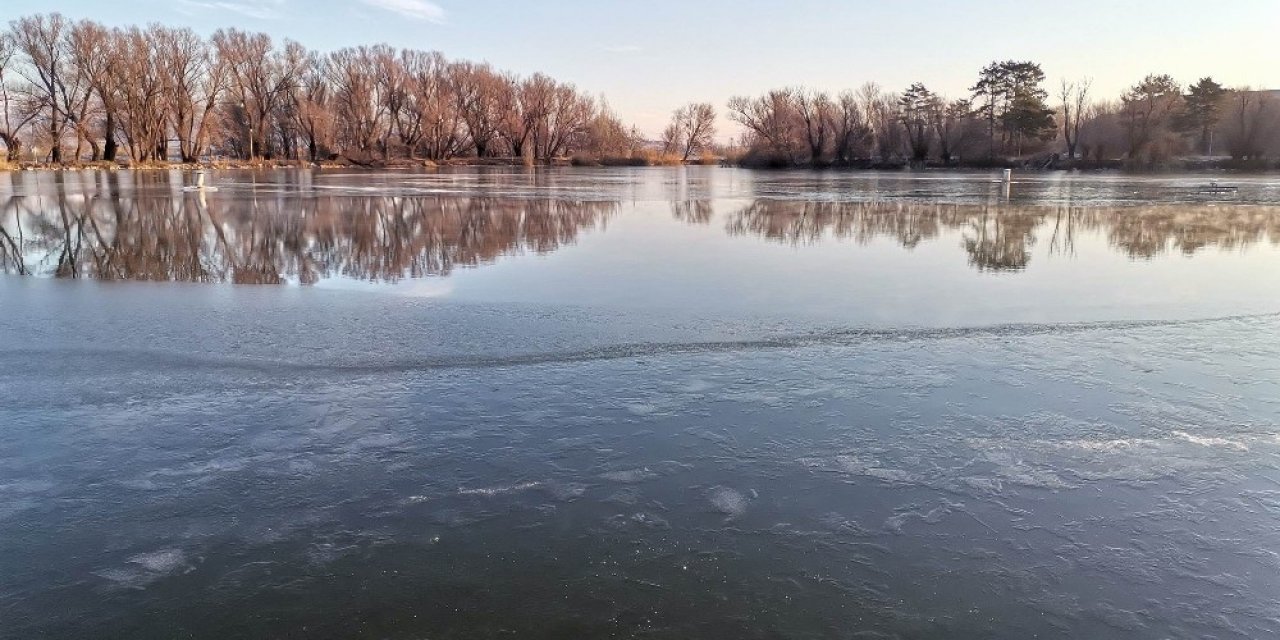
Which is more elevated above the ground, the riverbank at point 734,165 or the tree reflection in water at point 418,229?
the riverbank at point 734,165

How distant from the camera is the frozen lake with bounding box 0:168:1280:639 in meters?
3.20

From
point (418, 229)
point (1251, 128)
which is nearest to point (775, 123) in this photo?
point (1251, 128)

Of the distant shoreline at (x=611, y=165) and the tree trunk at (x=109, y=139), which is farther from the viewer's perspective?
the tree trunk at (x=109, y=139)

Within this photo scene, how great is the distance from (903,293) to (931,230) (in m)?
7.30

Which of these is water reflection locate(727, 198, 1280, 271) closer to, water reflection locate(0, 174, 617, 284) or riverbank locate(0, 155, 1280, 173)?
water reflection locate(0, 174, 617, 284)

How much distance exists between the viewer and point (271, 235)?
570 inches

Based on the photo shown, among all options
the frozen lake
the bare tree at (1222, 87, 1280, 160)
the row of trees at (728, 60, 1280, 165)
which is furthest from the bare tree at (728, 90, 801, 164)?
the frozen lake

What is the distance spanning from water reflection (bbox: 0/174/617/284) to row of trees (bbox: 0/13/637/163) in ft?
111

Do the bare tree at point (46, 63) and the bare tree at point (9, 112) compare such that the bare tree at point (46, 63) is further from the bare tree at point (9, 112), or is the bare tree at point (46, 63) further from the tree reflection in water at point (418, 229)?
the tree reflection in water at point (418, 229)

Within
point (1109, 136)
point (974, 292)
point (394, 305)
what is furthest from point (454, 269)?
point (1109, 136)

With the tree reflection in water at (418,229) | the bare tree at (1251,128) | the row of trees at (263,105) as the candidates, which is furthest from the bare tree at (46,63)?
the bare tree at (1251,128)

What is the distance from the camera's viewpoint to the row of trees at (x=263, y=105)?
5062 cm

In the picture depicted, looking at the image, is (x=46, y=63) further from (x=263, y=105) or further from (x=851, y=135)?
(x=851, y=135)

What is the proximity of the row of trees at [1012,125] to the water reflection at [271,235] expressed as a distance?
4956 cm
